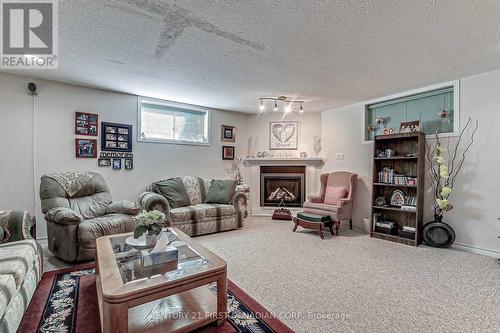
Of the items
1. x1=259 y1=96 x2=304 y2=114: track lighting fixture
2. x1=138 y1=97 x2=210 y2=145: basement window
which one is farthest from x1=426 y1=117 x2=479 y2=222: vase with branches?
x1=138 y1=97 x2=210 y2=145: basement window

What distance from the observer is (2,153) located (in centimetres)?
320

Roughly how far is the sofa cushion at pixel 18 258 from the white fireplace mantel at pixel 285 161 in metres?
3.93

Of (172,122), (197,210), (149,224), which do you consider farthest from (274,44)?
(172,122)

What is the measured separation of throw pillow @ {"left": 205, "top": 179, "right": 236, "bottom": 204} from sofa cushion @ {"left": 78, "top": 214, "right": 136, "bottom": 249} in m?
1.55

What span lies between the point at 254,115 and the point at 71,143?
11.4ft

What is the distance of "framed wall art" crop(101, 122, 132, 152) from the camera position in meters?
3.87

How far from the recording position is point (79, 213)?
3.00 m

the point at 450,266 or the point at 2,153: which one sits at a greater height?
the point at 2,153

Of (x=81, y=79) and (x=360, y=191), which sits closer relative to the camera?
(x=81, y=79)

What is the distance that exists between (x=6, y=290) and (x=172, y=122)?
3668mm

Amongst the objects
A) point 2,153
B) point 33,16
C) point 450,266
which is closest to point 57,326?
point 33,16

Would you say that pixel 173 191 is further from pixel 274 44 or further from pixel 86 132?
pixel 274 44

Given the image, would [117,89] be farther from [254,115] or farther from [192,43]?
[254,115]

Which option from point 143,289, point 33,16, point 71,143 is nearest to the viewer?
point 143,289
